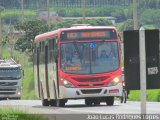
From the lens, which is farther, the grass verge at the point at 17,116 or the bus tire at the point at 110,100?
the bus tire at the point at 110,100

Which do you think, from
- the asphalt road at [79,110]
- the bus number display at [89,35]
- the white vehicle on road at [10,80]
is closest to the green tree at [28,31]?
the white vehicle on road at [10,80]

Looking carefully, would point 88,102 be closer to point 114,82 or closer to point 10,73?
point 114,82

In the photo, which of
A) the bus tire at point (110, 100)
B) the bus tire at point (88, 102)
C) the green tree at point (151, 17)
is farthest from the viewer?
the green tree at point (151, 17)

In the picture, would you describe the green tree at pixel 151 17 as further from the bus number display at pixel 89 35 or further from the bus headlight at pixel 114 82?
the bus headlight at pixel 114 82

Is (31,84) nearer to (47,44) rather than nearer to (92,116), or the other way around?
(47,44)

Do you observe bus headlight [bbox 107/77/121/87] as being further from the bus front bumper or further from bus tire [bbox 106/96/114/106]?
bus tire [bbox 106/96/114/106]

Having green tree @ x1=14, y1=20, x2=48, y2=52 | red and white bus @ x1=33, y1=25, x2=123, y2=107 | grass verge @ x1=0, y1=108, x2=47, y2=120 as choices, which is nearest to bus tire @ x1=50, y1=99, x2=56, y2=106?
red and white bus @ x1=33, y1=25, x2=123, y2=107

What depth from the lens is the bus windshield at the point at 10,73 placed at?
55438 mm

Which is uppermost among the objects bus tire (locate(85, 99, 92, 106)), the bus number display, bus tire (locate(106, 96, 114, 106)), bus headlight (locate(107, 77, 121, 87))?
the bus number display

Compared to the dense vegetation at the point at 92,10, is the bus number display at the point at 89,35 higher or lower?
higher

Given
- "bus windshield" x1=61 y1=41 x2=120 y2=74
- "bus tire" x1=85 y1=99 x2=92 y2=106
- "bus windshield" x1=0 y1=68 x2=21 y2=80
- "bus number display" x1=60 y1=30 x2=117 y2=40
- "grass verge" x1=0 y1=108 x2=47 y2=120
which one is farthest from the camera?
"bus windshield" x1=0 y1=68 x2=21 y2=80

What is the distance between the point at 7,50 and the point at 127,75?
14365cm

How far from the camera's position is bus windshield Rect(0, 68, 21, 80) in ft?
182

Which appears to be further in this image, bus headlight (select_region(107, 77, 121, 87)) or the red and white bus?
bus headlight (select_region(107, 77, 121, 87))
